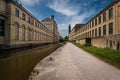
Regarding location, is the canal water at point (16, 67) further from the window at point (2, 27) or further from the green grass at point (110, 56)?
the window at point (2, 27)

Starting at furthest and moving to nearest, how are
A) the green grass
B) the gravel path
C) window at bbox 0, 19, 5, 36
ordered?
window at bbox 0, 19, 5, 36 → the green grass → the gravel path

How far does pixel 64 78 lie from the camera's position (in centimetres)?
568

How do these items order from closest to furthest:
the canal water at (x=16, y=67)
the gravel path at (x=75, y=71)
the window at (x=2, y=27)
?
the gravel path at (x=75, y=71), the canal water at (x=16, y=67), the window at (x=2, y=27)

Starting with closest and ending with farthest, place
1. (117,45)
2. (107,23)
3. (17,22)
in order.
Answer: (117,45) < (17,22) < (107,23)

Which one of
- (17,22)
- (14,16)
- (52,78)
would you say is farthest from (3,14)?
(52,78)

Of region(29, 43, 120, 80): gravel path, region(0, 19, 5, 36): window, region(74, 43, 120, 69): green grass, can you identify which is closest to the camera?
region(29, 43, 120, 80): gravel path

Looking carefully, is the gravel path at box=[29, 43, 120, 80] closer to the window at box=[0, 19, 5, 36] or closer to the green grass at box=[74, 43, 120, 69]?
the green grass at box=[74, 43, 120, 69]

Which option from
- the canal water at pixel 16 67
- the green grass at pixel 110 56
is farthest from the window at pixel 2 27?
the green grass at pixel 110 56

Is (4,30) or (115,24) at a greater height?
(115,24)

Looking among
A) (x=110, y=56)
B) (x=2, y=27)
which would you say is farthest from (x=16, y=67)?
(x=2, y=27)

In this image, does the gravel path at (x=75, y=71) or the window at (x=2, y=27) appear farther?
the window at (x=2, y=27)

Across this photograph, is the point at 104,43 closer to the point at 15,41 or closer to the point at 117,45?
the point at 117,45

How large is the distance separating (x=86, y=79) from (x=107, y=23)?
23.0m

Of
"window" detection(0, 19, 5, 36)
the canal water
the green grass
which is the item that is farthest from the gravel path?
"window" detection(0, 19, 5, 36)
